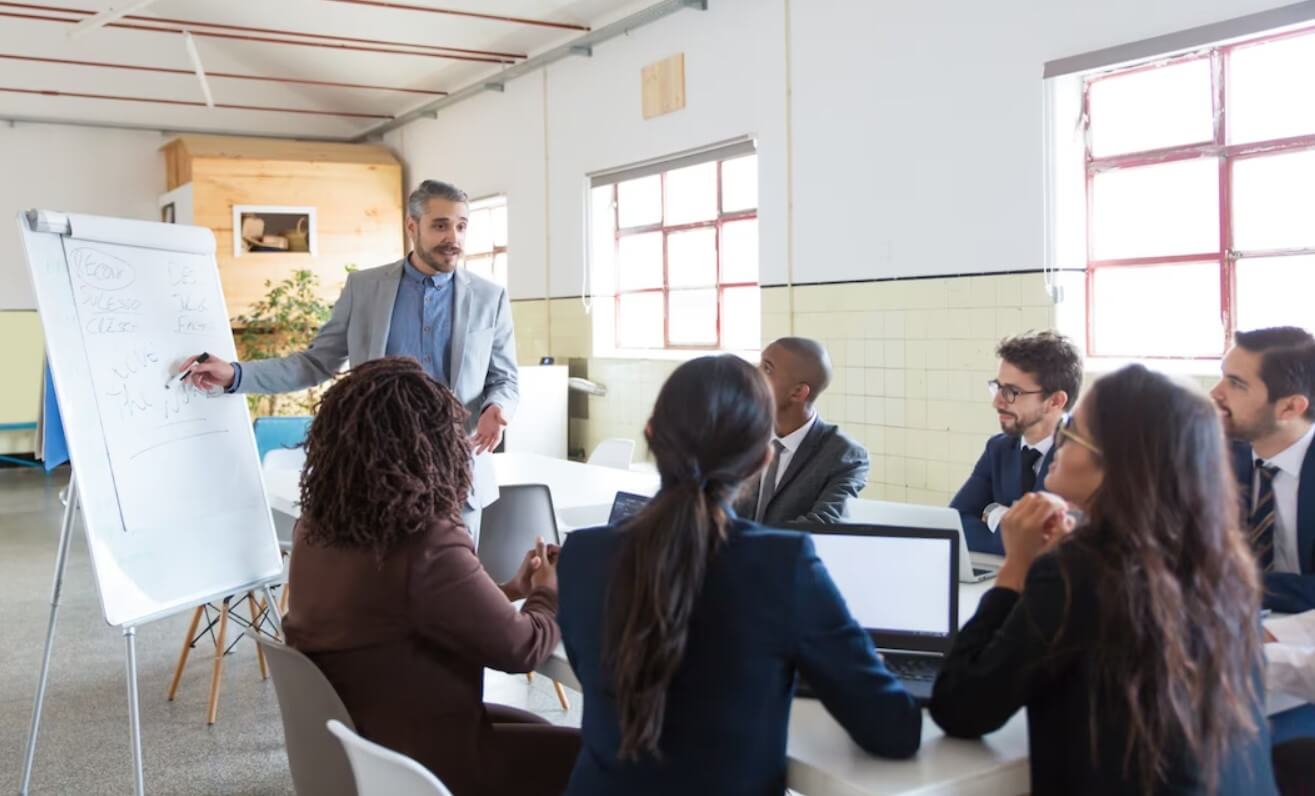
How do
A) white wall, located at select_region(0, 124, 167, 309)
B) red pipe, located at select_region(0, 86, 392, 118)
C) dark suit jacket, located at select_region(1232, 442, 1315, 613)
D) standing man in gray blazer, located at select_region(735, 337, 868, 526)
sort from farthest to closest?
white wall, located at select_region(0, 124, 167, 309), red pipe, located at select_region(0, 86, 392, 118), standing man in gray blazer, located at select_region(735, 337, 868, 526), dark suit jacket, located at select_region(1232, 442, 1315, 613)

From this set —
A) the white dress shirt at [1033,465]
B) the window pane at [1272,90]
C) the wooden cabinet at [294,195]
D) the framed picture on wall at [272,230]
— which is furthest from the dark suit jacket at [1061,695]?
the framed picture on wall at [272,230]

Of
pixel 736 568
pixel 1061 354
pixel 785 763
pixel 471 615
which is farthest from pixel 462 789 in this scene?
pixel 1061 354

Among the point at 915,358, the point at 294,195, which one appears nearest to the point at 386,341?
the point at 915,358

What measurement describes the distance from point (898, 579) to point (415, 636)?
2.74 feet

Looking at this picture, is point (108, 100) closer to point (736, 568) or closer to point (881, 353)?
point (881, 353)

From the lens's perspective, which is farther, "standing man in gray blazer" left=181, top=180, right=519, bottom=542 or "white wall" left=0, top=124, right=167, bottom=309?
"white wall" left=0, top=124, right=167, bottom=309

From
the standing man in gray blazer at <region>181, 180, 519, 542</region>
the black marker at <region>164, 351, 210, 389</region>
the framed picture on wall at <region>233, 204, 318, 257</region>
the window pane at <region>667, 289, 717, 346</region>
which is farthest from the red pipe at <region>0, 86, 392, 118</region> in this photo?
the black marker at <region>164, 351, 210, 389</region>

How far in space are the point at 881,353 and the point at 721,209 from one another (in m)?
1.83

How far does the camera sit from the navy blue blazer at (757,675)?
1.41 meters

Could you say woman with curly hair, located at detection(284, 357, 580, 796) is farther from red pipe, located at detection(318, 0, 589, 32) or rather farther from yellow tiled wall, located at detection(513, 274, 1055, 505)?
red pipe, located at detection(318, 0, 589, 32)

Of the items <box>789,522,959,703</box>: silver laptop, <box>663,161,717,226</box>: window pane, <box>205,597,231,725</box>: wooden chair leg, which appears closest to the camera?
<box>789,522,959,703</box>: silver laptop

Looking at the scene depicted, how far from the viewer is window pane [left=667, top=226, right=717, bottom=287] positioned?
24.3 feet

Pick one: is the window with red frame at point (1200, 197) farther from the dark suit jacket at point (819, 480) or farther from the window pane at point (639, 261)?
the window pane at point (639, 261)

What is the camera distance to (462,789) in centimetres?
197
